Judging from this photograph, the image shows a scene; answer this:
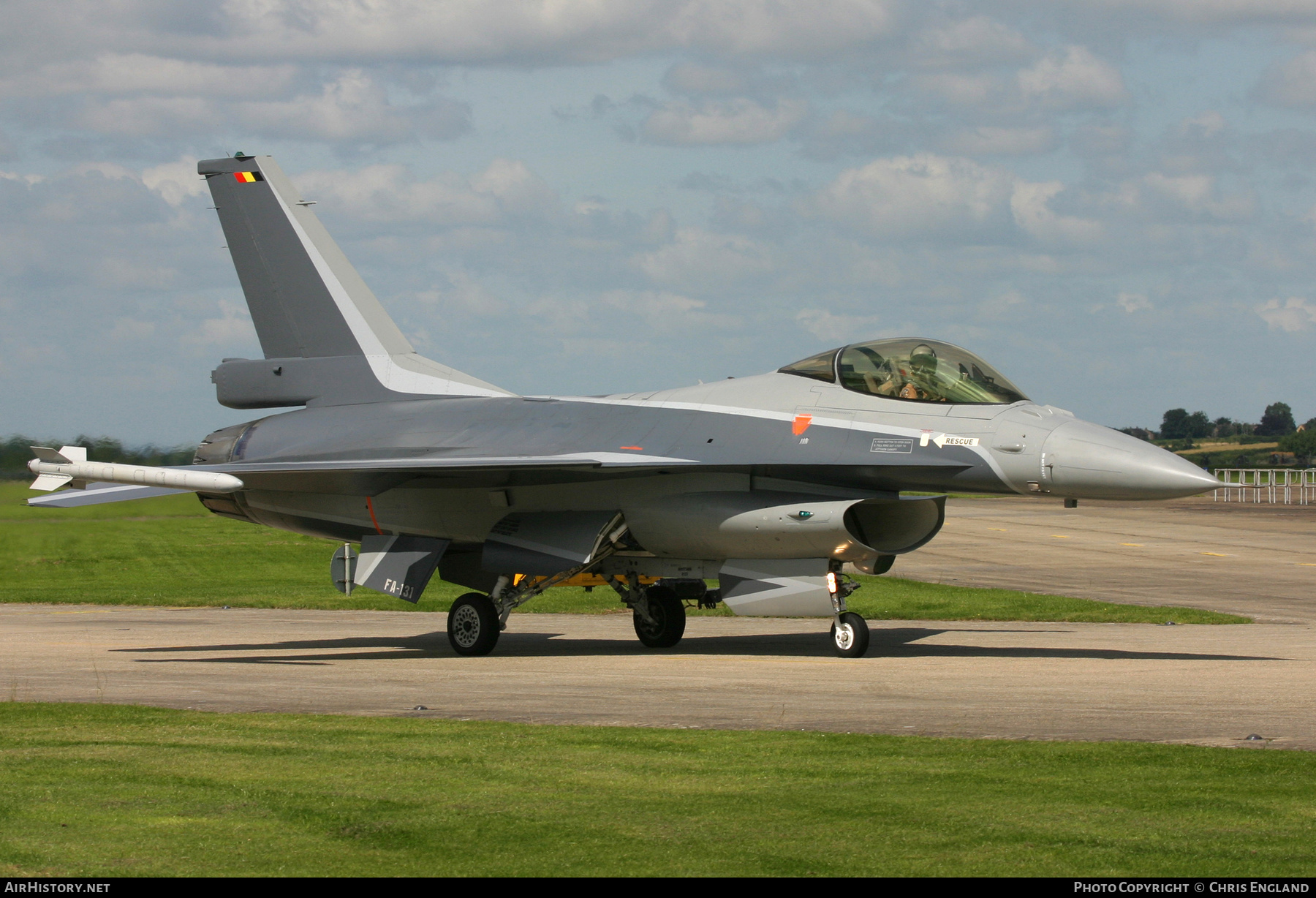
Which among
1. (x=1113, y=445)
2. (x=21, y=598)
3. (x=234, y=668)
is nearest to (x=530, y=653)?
(x=234, y=668)

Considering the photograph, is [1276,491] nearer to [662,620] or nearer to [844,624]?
[662,620]

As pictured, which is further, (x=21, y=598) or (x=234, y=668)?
(x=21, y=598)

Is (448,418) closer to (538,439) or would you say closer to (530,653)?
(538,439)

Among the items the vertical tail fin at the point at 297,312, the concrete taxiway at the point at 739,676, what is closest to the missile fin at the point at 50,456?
the concrete taxiway at the point at 739,676

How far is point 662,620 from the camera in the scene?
52.9 feet

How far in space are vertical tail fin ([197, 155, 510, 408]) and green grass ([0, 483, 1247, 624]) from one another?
370 cm

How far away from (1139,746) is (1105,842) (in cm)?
272

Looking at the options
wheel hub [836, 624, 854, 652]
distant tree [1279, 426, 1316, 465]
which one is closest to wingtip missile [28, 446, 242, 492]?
wheel hub [836, 624, 854, 652]

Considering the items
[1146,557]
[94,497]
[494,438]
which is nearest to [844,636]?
[494,438]

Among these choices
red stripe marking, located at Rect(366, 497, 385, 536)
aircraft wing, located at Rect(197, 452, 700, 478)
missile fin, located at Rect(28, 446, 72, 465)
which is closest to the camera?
missile fin, located at Rect(28, 446, 72, 465)

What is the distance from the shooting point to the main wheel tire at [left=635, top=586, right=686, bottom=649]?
16109 mm

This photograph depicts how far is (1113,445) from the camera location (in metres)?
12.5

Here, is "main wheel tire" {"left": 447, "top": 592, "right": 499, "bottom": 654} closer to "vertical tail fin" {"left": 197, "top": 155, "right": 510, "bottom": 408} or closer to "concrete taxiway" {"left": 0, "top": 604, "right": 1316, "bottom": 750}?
"concrete taxiway" {"left": 0, "top": 604, "right": 1316, "bottom": 750}

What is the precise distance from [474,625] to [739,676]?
3.78 meters
